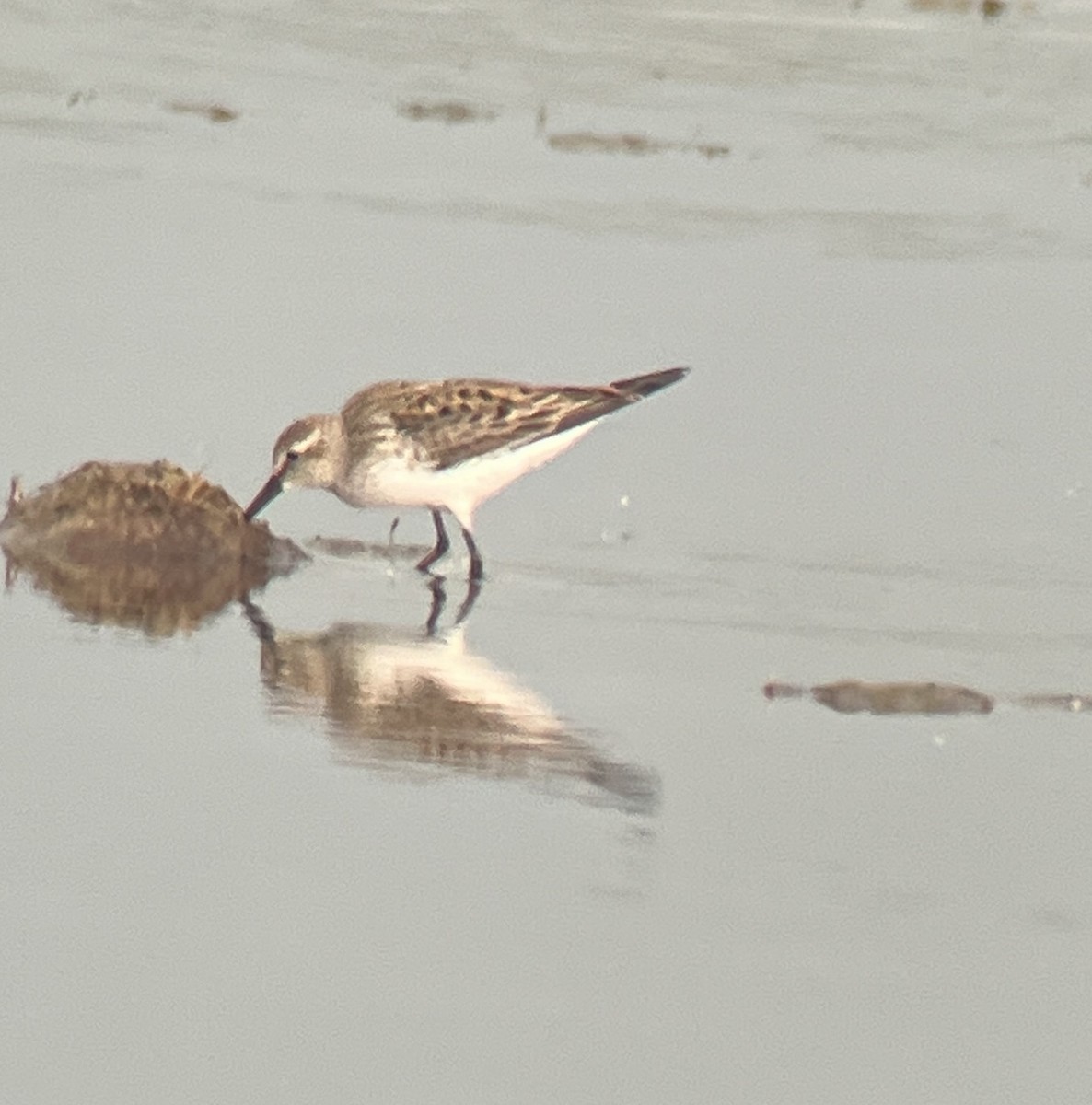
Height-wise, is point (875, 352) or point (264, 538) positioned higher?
point (875, 352)

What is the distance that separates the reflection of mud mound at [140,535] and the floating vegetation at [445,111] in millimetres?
9640

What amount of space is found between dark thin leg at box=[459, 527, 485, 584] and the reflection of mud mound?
633 millimetres

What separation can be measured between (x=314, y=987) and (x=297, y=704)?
2423 millimetres

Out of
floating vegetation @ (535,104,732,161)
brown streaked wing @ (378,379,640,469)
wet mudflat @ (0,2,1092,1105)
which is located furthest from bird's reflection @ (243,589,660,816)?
floating vegetation @ (535,104,732,161)

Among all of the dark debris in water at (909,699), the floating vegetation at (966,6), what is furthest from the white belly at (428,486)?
the floating vegetation at (966,6)

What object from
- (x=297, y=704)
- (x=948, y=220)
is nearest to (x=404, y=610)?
(x=297, y=704)

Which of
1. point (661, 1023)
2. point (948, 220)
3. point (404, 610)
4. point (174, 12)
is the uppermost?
point (174, 12)

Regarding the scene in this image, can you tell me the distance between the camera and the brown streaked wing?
1191 centimetres

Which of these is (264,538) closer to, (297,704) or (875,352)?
(297,704)

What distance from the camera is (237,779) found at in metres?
8.41

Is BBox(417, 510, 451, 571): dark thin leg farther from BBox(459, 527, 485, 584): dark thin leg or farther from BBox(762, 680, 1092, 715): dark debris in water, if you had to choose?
BBox(762, 680, 1092, 715): dark debris in water

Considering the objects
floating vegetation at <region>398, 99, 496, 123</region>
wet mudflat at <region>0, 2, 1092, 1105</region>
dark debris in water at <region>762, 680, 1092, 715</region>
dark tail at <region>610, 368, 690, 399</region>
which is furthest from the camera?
floating vegetation at <region>398, 99, 496, 123</region>

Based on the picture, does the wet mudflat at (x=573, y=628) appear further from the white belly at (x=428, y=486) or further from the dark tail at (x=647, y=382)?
the dark tail at (x=647, y=382)

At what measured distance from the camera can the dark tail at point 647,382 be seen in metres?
12.5
